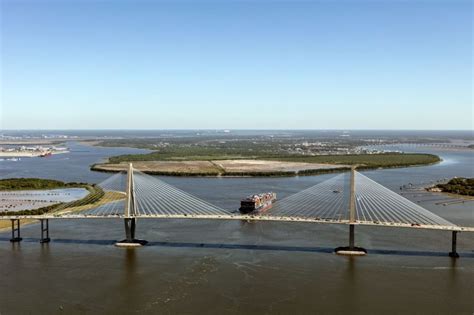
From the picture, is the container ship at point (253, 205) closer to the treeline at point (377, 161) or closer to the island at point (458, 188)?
the island at point (458, 188)

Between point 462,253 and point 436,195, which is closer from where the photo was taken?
point 462,253

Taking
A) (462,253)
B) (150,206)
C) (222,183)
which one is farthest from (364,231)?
(222,183)

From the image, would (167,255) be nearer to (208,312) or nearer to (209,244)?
(209,244)

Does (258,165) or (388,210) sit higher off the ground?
(258,165)

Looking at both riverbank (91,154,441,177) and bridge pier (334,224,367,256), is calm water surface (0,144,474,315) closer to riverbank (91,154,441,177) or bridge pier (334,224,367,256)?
bridge pier (334,224,367,256)

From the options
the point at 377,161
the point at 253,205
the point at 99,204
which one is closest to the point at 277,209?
the point at 253,205

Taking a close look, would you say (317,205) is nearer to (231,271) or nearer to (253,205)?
(253,205)
